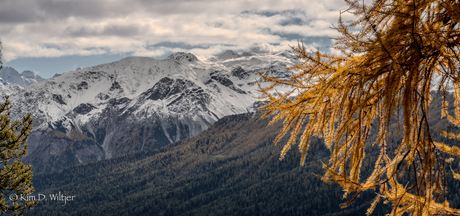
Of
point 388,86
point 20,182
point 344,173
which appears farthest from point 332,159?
point 20,182

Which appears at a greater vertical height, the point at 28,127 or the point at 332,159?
the point at 28,127

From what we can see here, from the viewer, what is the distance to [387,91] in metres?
3.19

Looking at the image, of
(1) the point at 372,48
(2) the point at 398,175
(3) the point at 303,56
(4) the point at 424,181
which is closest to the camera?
(1) the point at 372,48

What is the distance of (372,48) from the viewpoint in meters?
3.01

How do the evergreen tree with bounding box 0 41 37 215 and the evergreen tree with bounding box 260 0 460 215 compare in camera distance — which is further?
the evergreen tree with bounding box 0 41 37 215

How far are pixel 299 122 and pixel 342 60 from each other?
896 millimetres

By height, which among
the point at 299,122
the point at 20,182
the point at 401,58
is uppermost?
the point at 401,58

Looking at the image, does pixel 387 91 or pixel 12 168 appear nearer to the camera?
pixel 387 91

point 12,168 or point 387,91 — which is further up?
point 387,91

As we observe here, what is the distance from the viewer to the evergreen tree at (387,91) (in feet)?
10.3

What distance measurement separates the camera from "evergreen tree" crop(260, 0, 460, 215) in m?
3.12

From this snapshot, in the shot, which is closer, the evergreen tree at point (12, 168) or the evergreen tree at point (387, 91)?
the evergreen tree at point (387, 91)

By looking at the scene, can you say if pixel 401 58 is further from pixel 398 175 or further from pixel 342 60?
pixel 398 175

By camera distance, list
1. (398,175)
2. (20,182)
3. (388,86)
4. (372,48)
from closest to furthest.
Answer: (372,48)
(388,86)
(398,175)
(20,182)
